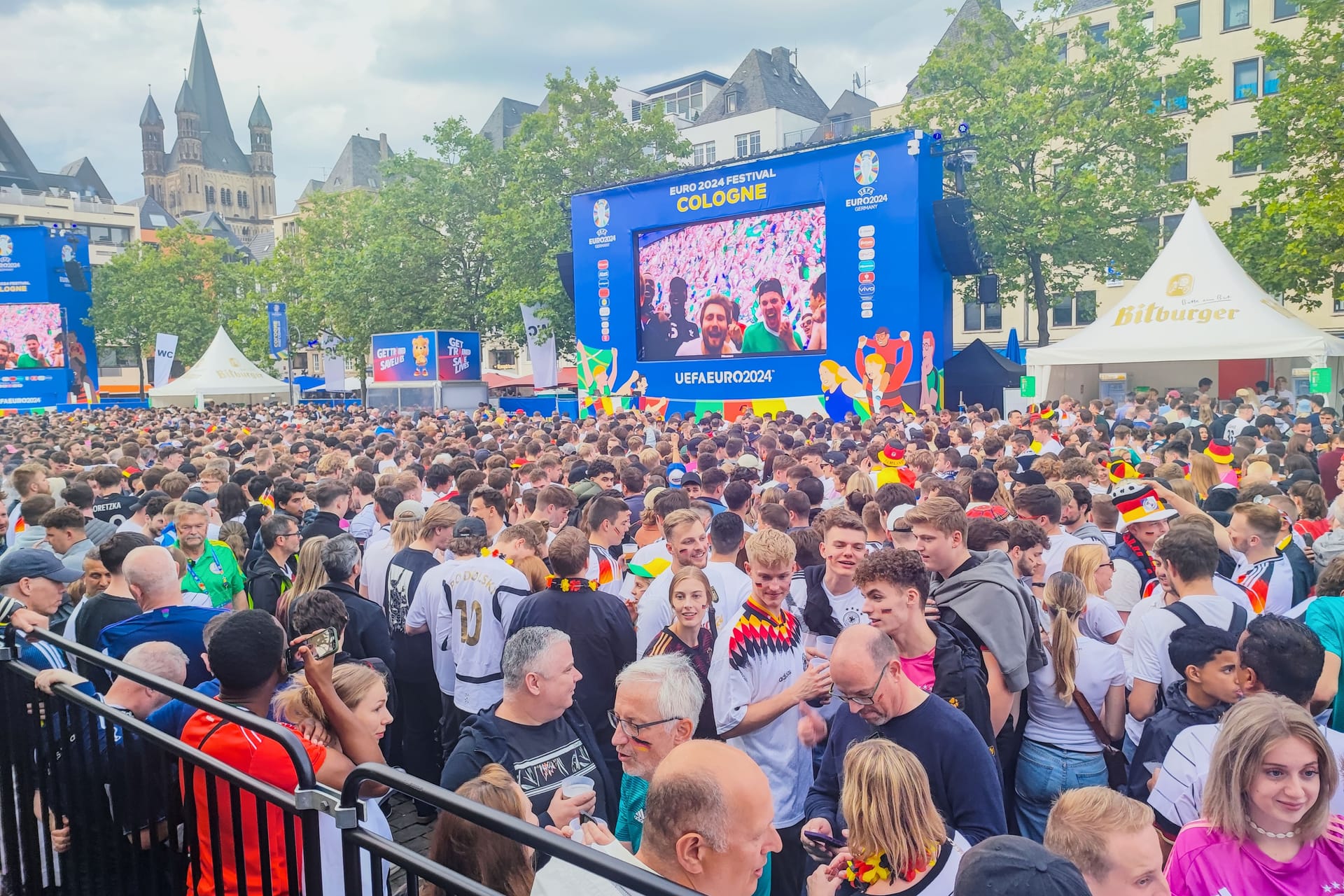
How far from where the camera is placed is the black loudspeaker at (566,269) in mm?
29797

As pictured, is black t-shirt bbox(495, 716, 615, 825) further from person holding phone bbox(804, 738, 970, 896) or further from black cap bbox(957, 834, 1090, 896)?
black cap bbox(957, 834, 1090, 896)

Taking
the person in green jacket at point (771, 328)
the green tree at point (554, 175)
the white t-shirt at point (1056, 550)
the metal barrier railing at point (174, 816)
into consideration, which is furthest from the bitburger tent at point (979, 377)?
the metal barrier railing at point (174, 816)

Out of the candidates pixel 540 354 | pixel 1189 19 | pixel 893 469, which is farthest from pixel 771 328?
pixel 1189 19

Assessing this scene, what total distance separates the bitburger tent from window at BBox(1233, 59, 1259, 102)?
2815 centimetres

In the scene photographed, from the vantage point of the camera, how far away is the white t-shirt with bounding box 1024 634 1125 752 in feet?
12.7

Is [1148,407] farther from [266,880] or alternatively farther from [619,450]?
[266,880]

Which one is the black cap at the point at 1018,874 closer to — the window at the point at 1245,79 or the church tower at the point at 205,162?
the window at the point at 1245,79

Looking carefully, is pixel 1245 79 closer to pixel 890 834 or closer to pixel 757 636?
pixel 757 636

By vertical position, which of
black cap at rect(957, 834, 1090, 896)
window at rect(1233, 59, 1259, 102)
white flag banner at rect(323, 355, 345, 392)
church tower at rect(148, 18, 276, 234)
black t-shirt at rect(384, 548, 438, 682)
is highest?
church tower at rect(148, 18, 276, 234)

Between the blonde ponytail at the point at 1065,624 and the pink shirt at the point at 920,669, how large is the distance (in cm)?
81

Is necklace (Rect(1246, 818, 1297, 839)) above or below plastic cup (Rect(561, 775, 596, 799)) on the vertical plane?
above

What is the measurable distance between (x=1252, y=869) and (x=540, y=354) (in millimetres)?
30839

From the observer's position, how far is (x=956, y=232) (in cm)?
2038

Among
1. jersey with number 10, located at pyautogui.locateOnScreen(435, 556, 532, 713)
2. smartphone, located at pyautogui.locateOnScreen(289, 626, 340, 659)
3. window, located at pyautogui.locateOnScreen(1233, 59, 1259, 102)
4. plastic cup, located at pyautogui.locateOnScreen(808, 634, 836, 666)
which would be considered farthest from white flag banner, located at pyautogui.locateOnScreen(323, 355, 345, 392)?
window, located at pyautogui.locateOnScreen(1233, 59, 1259, 102)
